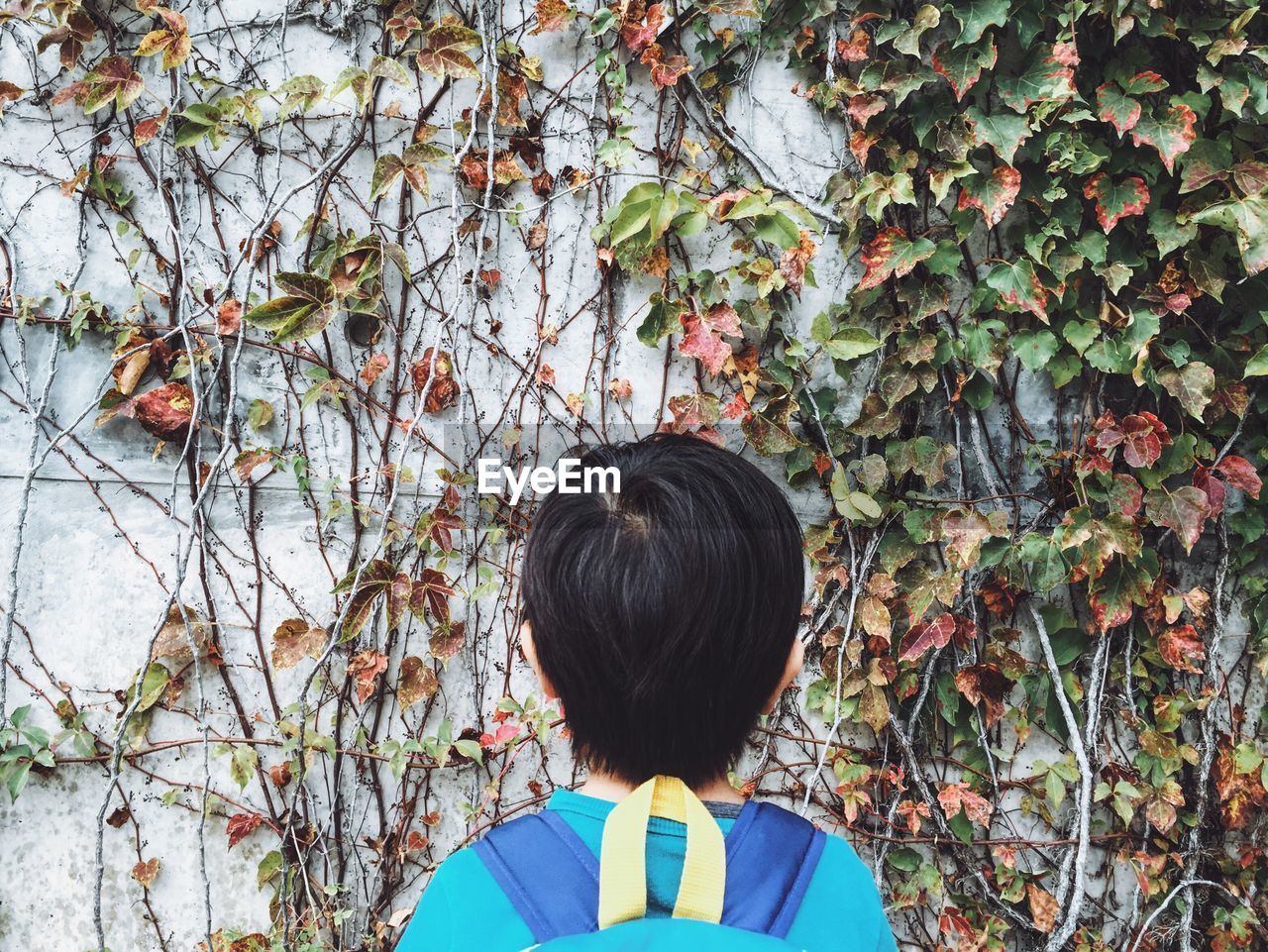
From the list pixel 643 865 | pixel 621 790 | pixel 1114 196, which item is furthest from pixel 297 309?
pixel 1114 196

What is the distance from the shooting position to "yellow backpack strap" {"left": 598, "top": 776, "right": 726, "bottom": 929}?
773 mm

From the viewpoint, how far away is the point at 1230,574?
1908mm

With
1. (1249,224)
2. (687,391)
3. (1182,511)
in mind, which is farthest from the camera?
(687,391)

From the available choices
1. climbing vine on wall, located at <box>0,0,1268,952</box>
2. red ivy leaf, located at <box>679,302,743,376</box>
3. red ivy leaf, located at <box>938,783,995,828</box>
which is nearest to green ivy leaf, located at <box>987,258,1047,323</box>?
climbing vine on wall, located at <box>0,0,1268,952</box>

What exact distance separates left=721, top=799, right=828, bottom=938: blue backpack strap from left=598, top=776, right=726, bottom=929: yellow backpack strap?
39 mm

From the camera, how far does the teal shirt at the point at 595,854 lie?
2.69 feet

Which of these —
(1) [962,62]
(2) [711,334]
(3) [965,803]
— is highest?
(1) [962,62]

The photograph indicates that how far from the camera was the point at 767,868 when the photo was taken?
2.84 feet

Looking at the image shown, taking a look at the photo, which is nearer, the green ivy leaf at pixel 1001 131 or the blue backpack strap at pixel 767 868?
the blue backpack strap at pixel 767 868

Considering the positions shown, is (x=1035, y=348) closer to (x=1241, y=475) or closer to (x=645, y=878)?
(x=1241, y=475)

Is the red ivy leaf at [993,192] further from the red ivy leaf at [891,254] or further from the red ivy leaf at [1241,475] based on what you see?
the red ivy leaf at [1241,475]

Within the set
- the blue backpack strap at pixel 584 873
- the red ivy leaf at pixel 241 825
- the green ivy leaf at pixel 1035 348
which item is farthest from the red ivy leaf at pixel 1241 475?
the red ivy leaf at pixel 241 825

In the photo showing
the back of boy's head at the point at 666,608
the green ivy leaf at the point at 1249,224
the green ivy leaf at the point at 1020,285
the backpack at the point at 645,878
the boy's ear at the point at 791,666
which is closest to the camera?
the backpack at the point at 645,878

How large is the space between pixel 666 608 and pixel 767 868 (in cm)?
31
